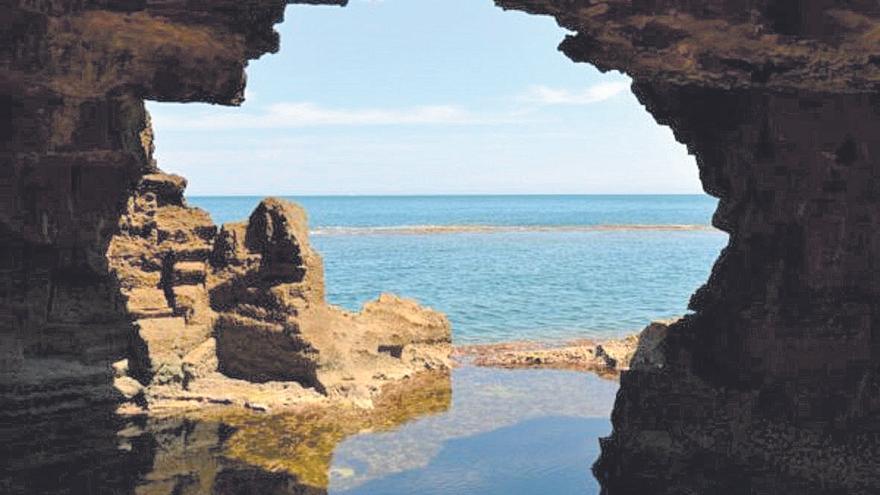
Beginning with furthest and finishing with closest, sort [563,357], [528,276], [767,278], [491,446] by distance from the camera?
1. [528,276]
2. [563,357]
3. [491,446]
4. [767,278]

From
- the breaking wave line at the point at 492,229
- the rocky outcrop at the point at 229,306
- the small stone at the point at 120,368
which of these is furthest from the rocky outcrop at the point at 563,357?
the breaking wave line at the point at 492,229

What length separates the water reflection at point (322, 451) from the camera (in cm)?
1451

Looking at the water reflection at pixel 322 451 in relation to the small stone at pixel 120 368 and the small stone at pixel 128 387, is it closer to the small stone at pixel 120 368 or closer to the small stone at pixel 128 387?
the small stone at pixel 128 387

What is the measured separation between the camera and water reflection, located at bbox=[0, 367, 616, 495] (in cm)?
1451

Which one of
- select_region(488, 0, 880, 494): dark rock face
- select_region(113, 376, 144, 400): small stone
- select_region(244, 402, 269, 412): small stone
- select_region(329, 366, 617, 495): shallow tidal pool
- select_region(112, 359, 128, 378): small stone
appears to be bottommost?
select_region(329, 366, 617, 495): shallow tidal pool

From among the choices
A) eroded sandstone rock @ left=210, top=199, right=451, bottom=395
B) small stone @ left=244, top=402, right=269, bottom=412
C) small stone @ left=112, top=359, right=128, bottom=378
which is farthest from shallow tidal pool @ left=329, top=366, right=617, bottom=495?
small stone @ left=112, top=359, right=128, bottom=378

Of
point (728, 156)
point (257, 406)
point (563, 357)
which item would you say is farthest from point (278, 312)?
point (728, 156)

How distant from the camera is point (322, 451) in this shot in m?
16.9

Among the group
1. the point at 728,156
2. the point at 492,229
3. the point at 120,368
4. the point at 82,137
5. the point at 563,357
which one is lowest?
the point at 563,357

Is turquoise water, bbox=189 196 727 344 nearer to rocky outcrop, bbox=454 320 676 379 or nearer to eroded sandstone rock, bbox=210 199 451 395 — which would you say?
rocky outcrop, bbox=454 320 676 379

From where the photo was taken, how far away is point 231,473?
15.1m

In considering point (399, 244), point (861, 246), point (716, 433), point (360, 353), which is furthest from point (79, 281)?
point (399, 244)

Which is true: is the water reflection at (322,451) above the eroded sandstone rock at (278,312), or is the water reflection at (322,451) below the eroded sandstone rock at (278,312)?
below

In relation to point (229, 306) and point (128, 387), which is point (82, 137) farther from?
point (229, 306)
